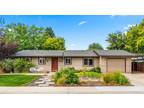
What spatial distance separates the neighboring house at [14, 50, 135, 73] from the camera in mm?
22578

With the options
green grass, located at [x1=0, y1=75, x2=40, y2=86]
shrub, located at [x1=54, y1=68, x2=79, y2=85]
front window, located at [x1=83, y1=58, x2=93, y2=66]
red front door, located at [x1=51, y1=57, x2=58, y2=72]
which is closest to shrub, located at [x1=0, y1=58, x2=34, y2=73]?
green grass, located at [x1=0, y1=75, x2=40, y2=86]

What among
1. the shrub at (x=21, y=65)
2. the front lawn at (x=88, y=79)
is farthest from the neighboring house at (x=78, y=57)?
the front lawn at (x=88, y=79)

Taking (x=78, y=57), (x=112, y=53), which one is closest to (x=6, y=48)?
(x=78, y=57)

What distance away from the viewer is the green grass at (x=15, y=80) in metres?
17.7

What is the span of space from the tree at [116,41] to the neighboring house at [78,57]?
317 millimetres

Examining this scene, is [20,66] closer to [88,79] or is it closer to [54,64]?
[54,64]

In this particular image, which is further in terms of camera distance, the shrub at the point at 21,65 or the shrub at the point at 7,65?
the shrub at the point at 21,65

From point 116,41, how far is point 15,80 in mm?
7746

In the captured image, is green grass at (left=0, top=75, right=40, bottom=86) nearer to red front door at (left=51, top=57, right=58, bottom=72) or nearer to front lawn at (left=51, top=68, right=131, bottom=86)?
front lawn at (left=51, top=68, right=131, bottom=86)

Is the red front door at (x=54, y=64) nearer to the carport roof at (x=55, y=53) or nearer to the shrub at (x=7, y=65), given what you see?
the carport roof at (x=55, y=53)

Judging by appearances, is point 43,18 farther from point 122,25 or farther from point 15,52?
point 122,25

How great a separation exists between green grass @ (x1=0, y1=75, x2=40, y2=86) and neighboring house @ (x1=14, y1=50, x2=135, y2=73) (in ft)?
7.24

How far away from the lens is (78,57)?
2498 cm
